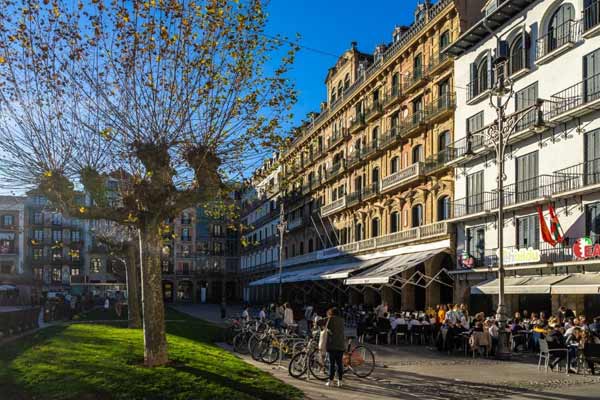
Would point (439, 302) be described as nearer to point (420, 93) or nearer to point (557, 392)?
point (420, 93)

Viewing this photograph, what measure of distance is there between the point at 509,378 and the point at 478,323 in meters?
5.64

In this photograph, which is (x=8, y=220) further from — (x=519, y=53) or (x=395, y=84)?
(x=519, y=53)

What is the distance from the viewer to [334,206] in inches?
2003

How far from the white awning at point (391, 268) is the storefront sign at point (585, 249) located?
820 cm

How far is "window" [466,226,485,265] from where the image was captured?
30.7 m

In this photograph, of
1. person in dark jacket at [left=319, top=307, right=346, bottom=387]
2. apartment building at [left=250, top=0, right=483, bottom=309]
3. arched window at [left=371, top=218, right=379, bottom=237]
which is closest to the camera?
person in dark jacket at [left=319, top=307, right=346, bottom=387]

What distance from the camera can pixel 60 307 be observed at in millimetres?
35438

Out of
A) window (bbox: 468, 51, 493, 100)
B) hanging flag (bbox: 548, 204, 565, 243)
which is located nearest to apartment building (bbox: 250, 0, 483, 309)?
window (bbox: 468, 51, 493, 100)

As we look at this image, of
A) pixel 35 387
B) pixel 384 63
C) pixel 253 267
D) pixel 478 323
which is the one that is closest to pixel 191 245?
pixel 253 267

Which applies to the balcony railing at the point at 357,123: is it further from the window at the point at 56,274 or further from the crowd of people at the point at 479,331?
the window at the point at 56,274

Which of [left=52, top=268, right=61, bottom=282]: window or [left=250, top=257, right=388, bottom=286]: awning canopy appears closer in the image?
[left=250, top=257, right=388, bottom=286]: awning canopy

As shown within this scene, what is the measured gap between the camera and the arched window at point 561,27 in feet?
85.4

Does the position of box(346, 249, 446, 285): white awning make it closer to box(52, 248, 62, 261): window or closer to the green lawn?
the green lawn

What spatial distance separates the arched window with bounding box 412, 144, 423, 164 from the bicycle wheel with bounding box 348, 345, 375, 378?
24.1 m
